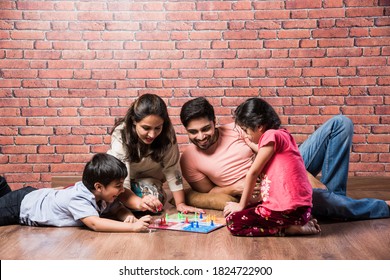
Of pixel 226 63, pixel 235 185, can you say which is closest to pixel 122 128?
pixel 235 185

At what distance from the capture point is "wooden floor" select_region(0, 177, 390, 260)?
2.12 m

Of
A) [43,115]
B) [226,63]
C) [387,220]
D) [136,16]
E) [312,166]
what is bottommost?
[387,220]

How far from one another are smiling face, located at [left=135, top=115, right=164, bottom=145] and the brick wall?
131 cm

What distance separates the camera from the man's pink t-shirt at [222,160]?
9.87 feet

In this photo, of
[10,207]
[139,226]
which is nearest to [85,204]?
[139,226]

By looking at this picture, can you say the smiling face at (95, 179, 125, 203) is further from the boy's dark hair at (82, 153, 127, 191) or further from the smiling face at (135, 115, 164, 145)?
the smiling face at (135, 115, 164, 145)

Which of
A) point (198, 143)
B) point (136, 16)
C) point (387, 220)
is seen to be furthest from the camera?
point (136, 16)

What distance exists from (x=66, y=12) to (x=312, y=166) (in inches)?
91.4

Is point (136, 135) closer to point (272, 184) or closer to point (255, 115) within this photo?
point (255, 115)

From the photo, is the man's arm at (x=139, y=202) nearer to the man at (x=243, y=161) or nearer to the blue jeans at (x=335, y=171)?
the man at (x=243, y=161)

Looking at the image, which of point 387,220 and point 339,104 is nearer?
point 387,220

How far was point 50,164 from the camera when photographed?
13.5ft

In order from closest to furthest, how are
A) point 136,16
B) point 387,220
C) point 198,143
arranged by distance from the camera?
point 387,220, point 198,143, point 136,16

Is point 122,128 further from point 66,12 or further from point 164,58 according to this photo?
point 66,12
